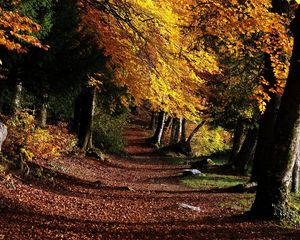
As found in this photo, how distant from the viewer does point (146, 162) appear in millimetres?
27172

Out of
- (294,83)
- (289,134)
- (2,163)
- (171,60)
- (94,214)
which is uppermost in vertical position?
(171,60)

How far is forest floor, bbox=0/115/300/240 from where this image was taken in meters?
7.96

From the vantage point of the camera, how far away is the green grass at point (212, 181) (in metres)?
17.1

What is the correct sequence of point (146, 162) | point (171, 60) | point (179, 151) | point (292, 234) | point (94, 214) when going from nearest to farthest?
point (292, 234) → point (94, 214) → point (171, 60) → point (146, 162) → point (179, 151)

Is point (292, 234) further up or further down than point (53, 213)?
further up

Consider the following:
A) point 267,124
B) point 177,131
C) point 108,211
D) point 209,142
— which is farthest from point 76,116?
point 209,142

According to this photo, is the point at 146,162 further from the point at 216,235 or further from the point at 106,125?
the point at 216,235

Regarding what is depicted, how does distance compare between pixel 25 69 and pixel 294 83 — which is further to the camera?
pixel 25 69

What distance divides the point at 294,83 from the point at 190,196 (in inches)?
245

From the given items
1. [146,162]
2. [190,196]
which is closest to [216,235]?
[190,196]

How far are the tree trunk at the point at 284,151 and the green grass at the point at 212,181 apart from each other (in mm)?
7450

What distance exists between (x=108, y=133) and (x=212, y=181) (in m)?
12.6

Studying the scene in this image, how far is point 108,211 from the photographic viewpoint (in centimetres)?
1051

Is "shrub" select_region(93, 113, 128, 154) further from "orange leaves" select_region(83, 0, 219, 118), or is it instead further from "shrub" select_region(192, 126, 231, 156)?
"orange leaves" select_region(83, 0, 219, 118)
